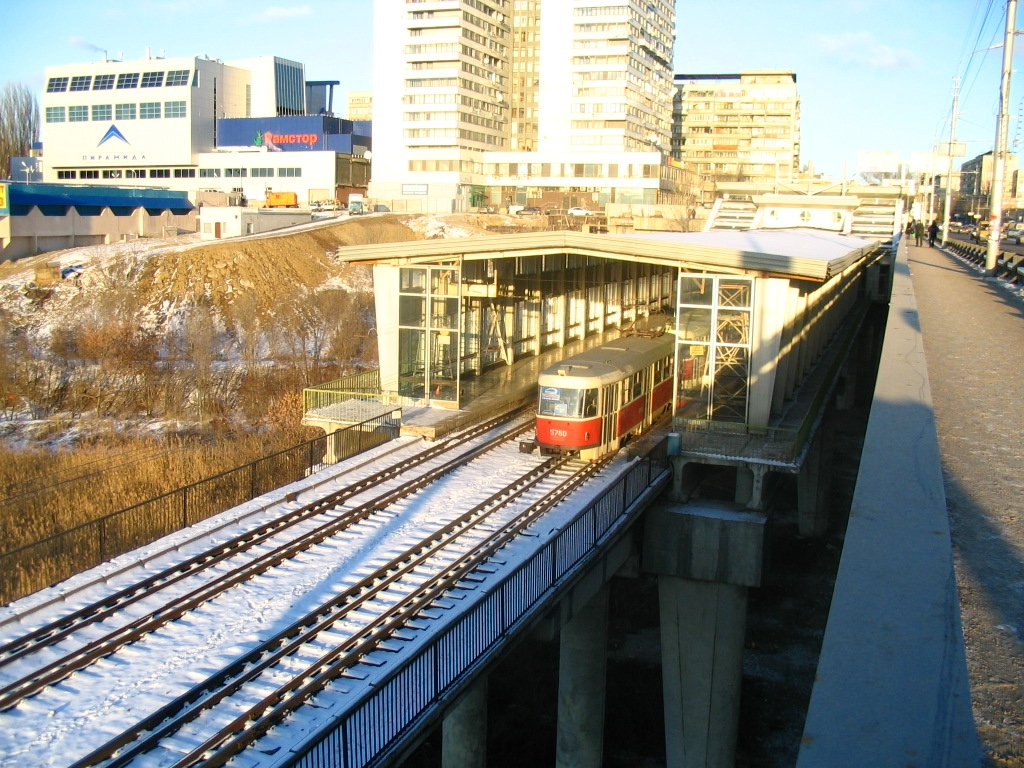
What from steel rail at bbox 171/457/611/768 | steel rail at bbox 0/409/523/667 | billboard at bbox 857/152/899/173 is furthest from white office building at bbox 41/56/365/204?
steel rail at bbox 171/457/611/768

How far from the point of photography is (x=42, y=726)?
942cm

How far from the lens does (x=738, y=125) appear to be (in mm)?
141125

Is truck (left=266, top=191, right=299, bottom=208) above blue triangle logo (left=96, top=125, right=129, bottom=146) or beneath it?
beneath

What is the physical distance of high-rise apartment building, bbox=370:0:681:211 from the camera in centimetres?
9650

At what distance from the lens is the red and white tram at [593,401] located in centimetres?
1928

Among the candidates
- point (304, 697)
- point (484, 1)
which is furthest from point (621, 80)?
point (304, 697)

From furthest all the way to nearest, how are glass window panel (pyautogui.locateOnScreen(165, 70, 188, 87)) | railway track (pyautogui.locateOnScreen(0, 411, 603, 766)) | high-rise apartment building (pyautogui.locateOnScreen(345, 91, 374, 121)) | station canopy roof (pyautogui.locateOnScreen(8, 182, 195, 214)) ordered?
1. high-rise apartment building (pyautogui.locateOnScreen(345, 91, 374, 121))
2. glass window panel (pyautogui.locateOnScreen(165, 70, 188, 87))
3. station canopy roof (pyautogui.locateOnScreen(8, 182, 195, 214))
4. railway track (pyautogui.locateOnScreen(0, 411, 603, 766))

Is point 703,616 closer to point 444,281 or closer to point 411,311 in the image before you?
point 444,281

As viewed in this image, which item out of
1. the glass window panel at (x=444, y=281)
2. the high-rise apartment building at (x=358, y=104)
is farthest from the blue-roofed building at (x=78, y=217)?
the high-rise apartment building at (x=358, y=104)

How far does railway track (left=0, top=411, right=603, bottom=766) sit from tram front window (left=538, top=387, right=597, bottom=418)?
1954 mm

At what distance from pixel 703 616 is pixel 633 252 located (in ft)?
26.2

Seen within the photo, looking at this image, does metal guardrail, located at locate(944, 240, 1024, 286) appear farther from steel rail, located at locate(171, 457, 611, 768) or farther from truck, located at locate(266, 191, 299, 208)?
truck, located at locate(266, 191, 299, 208)

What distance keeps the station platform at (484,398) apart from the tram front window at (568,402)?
10.4 ft

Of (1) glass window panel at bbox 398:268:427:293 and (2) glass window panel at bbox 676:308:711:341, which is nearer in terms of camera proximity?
(2) glass window panel at bbox 676:308:711:341
